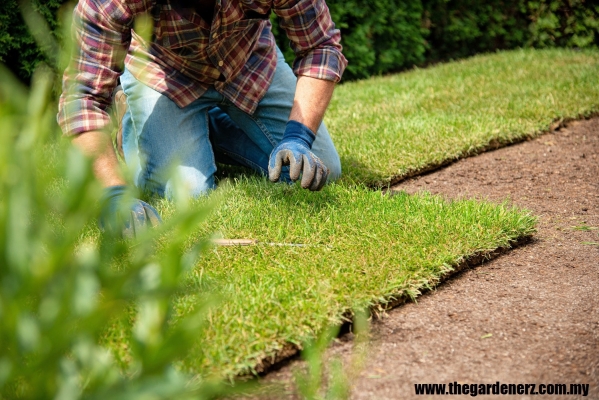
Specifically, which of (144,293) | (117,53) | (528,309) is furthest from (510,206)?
(144,293)

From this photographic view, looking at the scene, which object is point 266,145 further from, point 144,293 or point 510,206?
point 144,293

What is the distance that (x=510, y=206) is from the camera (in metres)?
3.06

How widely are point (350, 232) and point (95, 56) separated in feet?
3.97

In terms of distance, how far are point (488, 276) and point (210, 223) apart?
1.08 m

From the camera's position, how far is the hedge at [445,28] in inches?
251

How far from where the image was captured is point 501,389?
170cm

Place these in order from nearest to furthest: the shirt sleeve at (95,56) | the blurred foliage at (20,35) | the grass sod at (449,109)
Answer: the shirt sleeve at (95,56) → the grass sod at (449,109) → the blurred foliage at (20,35)

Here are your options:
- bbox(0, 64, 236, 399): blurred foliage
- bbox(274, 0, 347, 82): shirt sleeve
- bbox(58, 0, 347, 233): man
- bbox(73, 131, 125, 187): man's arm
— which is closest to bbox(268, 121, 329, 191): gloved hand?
bbox(58, 0, 347, 233): man

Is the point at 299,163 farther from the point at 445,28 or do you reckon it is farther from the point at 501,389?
the point at 445,28

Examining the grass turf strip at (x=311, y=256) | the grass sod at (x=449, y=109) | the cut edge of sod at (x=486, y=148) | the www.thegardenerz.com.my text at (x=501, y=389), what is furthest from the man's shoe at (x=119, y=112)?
the www.thegardenerz.com.my text at (x=501, y=389)

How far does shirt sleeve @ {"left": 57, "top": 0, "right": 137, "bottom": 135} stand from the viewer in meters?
2.52

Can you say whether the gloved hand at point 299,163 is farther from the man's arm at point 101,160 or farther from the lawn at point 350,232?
the man's arm at point 101,160

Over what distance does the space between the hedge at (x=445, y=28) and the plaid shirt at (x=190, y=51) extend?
2592 mm

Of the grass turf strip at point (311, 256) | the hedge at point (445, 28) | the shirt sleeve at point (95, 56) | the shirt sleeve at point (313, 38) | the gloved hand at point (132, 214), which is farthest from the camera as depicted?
the hedge at point (445, 28)
